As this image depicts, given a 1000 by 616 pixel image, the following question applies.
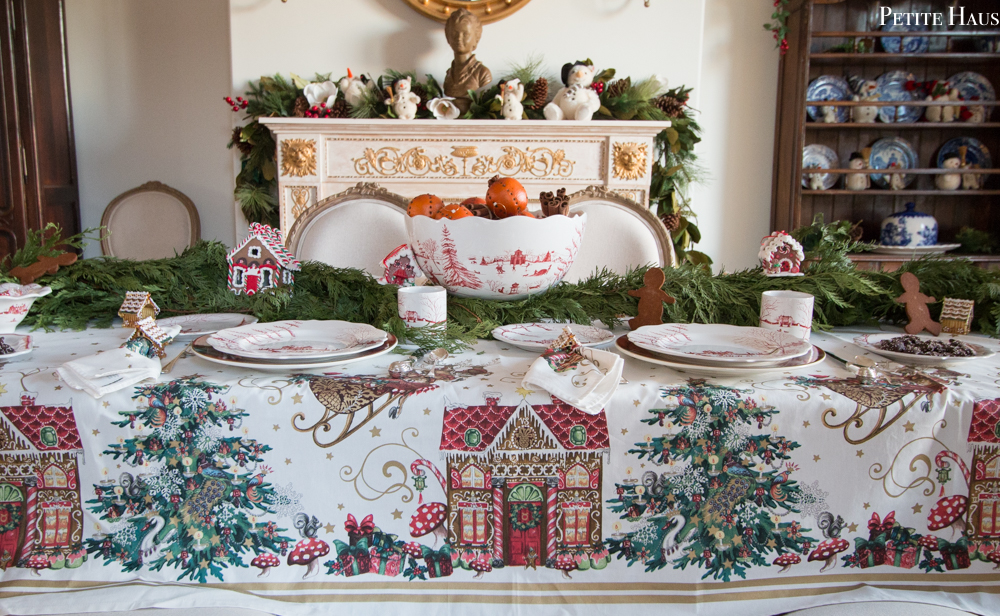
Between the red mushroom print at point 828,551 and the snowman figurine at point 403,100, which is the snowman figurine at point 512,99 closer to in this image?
the snowman figurine at point 403,100

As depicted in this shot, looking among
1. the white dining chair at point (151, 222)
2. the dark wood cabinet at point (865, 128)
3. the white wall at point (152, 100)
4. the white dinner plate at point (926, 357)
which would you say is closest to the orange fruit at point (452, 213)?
the white dinner plate at point (926, 357)

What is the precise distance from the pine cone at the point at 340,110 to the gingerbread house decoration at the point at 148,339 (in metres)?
2.50

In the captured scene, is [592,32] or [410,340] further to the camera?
[592,32]

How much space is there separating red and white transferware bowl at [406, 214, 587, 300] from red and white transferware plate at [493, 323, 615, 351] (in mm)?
88

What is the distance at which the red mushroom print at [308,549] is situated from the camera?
0.69m

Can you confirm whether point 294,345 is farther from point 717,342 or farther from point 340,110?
point 340,110

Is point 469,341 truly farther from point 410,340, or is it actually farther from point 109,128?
point 109,128

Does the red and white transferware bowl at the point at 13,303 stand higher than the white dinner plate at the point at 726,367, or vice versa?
the red and white transferware bowl at the point at 13,303

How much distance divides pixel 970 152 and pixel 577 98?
2.24m

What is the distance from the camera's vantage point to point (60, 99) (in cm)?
356

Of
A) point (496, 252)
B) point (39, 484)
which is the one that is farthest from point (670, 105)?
point (39, 484)

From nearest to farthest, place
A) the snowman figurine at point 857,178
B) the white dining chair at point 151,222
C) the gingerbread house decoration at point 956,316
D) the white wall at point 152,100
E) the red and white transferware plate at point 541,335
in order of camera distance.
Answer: the red and white transferware plate at point 541,335
the gingerbread house decoration at point 956,316
the white dining chair at point 151,222
the snowman figurine at point 857,178
the white wall at point 152,100

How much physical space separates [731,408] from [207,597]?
0.59 metres

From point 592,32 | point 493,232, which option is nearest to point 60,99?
point 592,32
